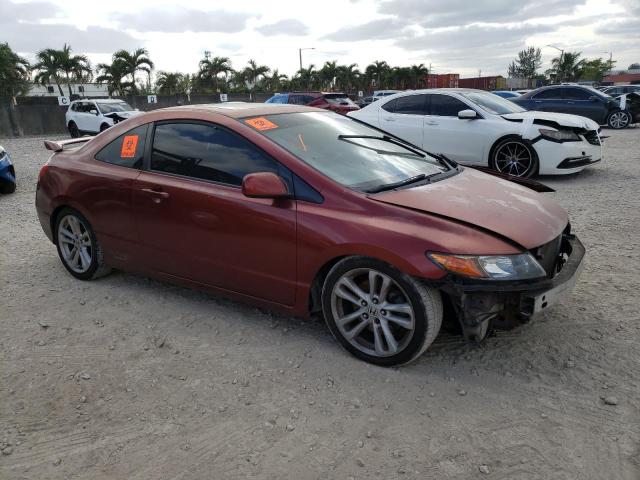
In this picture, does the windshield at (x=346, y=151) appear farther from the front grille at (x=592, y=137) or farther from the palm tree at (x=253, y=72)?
the palm tree at (x=253, y=72)

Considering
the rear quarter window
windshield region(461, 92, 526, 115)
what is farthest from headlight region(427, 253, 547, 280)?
windshield region(461, 92, 526, 115)

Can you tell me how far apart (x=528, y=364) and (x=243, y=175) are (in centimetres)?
209

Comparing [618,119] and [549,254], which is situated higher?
[549,254]

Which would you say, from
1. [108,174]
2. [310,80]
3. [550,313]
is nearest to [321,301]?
[550,313]

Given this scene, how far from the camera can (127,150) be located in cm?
404

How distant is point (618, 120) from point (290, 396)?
18158mm

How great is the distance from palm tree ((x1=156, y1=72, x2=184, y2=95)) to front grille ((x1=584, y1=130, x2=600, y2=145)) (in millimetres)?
43889

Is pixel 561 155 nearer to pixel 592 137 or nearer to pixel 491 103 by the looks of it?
pixel 592 137

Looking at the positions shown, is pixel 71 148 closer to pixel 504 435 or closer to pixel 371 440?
pixel 371 440

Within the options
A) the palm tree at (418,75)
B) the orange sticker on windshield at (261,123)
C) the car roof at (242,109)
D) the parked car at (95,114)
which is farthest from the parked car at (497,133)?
the palm tree at (418,75)

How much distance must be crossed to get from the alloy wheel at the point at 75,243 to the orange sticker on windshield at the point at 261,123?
1.81 metres

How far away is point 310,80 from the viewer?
5438 centimetres

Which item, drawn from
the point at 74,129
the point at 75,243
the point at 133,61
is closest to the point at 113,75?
the point at 133,61

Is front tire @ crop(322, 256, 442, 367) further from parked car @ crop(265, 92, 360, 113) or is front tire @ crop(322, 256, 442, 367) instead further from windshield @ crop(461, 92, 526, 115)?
parked car @ crop(265, 92, 360, 113)
